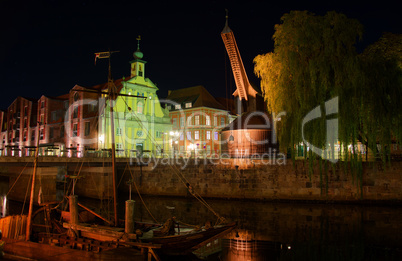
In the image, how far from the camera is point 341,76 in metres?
21.7

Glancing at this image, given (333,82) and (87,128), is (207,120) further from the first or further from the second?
(333,82)

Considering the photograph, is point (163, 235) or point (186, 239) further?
point (163, 235)

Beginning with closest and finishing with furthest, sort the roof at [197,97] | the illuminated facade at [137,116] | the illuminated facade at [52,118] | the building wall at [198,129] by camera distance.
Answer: the illuminated facade at [137,116] < the illuminated facade at [52,118] < the building wall at [198,129] < the roof at [197,97]

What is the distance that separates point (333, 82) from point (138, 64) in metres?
31.3

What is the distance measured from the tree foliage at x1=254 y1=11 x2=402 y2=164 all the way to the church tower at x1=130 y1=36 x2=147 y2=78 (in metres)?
27.6

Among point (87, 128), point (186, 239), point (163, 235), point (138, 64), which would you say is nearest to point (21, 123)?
point (87, 128)

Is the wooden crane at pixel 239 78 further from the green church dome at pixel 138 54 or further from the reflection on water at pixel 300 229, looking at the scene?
the green church dome at pixel 138 54

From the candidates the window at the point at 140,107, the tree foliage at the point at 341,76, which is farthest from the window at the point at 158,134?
the tree foliage at the point at 341,76

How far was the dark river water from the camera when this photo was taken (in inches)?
547

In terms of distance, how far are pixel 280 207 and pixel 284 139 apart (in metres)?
5.10

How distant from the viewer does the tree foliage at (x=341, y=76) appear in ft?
70.8

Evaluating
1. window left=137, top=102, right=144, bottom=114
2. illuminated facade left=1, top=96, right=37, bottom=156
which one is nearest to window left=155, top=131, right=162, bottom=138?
window left=137, top=102, right=144, bottom=114

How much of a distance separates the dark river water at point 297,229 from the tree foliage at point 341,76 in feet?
16.2

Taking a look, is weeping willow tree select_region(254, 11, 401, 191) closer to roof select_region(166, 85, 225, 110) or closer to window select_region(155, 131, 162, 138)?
window select_region(155, 131, 162, 138)
